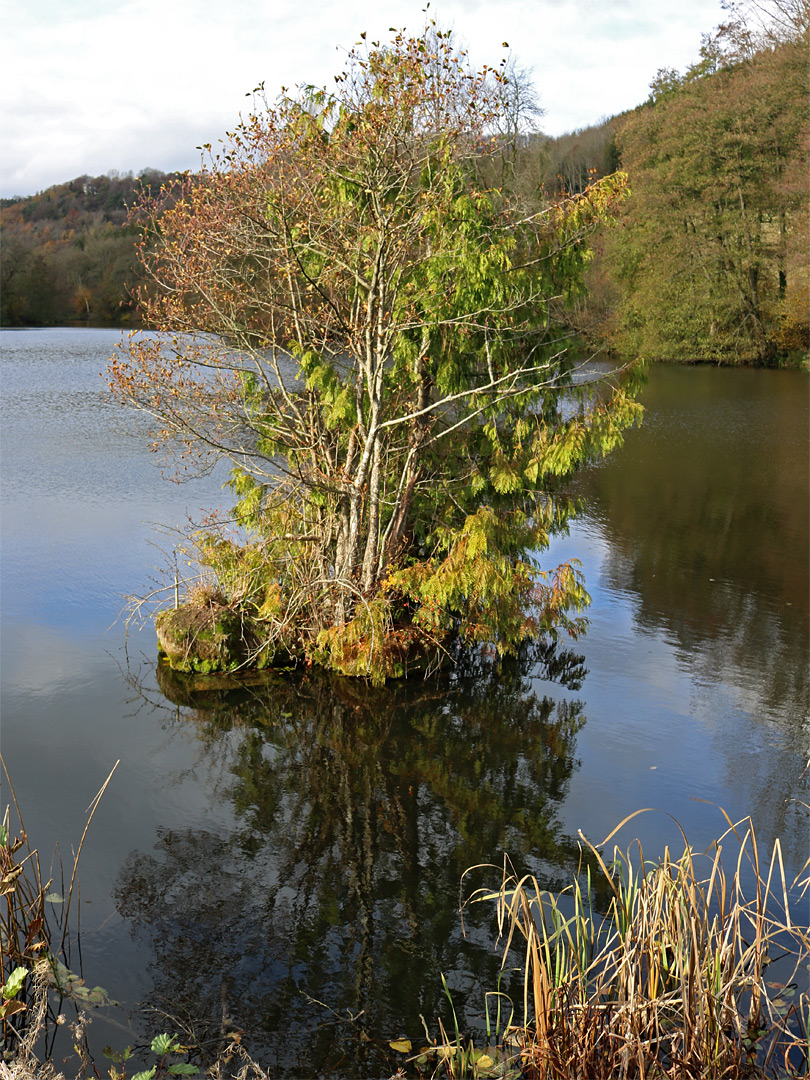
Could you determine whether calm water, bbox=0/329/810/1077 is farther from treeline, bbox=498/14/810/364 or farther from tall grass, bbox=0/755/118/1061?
treeline, bbox=498/14/810/364

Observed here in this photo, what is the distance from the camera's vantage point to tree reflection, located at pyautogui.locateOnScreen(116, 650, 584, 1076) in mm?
4613

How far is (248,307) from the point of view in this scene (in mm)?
→ 9141

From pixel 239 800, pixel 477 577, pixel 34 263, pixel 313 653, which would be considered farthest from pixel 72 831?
pixel 34 263

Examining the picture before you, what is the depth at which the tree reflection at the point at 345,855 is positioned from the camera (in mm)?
4613

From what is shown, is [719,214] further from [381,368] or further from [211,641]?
[211,641]

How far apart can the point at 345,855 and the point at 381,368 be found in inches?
171

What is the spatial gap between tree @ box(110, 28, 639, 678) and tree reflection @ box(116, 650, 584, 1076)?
88 centimetres

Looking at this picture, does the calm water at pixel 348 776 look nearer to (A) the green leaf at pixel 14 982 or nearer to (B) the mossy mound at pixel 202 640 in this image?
(B) the mossy mound at pixel 202 640

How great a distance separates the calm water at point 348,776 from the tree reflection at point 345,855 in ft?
0.06

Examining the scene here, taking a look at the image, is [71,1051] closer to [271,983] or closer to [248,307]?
[271,983]

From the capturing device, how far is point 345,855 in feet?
19.6

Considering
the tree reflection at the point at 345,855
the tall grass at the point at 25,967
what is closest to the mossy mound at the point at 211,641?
the tree reflection at the point at 345,855

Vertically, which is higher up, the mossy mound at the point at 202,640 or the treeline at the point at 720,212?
the treeline at the point at 720,212

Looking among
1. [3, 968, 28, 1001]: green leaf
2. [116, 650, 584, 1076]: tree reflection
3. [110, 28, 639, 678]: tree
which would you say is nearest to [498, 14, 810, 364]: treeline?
[110, 28, 639, 678]: tree
